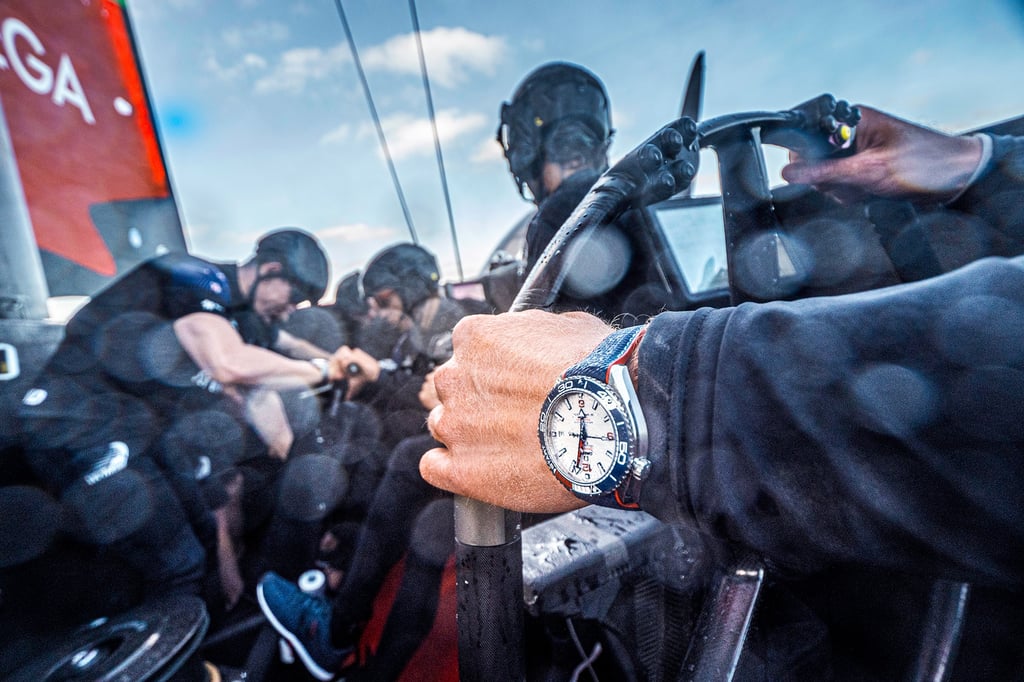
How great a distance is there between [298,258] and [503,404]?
386 cm

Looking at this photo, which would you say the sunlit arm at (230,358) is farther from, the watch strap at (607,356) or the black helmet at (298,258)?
the watch strap at (607,356)

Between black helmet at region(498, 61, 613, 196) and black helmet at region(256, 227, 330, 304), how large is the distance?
90.2 inches

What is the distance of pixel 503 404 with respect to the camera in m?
0.73

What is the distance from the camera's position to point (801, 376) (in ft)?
1.50

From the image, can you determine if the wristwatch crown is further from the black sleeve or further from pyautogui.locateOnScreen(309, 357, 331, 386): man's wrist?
pyautogui.locateOnScreen(309, 357, 331, 386): man's wrist

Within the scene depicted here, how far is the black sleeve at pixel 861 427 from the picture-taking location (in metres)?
0.39

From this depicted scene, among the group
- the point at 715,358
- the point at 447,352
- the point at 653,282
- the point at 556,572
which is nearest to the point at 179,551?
the point at 447,352

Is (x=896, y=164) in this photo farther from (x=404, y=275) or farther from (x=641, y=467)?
(x=404, y=275)

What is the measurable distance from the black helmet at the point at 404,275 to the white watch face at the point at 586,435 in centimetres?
447

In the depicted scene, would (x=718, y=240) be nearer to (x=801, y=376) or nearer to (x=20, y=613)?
(x=801, y=376)

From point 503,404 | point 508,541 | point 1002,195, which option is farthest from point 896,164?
point 508,541

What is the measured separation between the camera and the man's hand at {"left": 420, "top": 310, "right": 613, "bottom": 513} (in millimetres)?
686

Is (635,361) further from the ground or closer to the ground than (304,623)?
further from the ground

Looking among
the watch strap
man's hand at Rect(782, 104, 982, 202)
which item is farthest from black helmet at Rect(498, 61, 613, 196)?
the watch strap
